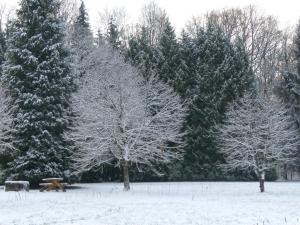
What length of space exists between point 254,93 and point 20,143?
1695cm

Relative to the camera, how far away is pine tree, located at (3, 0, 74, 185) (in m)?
27.3

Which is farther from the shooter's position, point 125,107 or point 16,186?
point 125,107

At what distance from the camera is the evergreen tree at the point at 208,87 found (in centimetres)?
3625

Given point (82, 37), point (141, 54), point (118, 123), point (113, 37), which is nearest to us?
point (118, 123)

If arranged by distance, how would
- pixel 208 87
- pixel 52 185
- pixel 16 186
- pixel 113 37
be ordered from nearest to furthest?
pixel 16 186 < pixel 52 185 < pixel 208 87 < pixel 113 37

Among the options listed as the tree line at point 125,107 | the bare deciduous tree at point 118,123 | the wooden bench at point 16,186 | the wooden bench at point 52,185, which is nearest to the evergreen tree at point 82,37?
the tree line at point 125,107

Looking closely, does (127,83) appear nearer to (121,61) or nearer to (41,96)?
(41,96)

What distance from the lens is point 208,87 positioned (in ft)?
124

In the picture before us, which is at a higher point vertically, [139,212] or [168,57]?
[168,57]

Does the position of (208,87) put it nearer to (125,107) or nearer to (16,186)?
(125,107)

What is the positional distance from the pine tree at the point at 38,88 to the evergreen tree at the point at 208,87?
11.2 metres

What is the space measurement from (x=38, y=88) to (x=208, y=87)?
48.0ft

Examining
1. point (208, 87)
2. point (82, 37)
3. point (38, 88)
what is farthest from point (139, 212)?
point (82, 37)

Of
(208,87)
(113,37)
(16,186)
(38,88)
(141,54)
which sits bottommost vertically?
(16,186)
